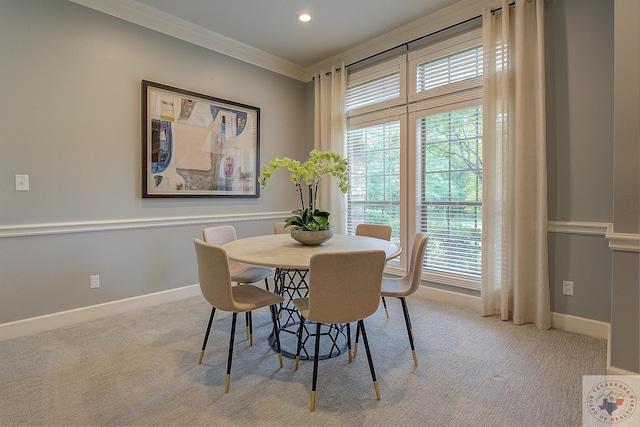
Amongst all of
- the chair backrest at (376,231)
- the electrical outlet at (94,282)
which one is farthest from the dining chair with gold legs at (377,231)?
the electrical outlet at (94,282)

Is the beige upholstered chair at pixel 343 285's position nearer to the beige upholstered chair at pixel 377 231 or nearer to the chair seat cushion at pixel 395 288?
the chair seat cushion at pixel 395 288

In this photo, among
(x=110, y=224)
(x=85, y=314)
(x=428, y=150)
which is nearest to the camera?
(x=85, y=314)

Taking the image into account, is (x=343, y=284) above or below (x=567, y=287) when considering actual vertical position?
above

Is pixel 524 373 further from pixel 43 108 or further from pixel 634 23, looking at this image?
pixel 43 108

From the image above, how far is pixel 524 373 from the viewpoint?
1.95 meters

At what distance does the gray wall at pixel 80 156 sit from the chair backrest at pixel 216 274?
165cm

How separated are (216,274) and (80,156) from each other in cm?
196

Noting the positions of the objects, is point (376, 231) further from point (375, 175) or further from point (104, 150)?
point (104, 150)

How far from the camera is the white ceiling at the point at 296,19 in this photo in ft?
9.77

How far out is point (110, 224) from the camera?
9.63 ft

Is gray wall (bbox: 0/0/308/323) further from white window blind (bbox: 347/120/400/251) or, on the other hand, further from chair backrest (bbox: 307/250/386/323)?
chair backrest (bbox: 307/250/386/323)

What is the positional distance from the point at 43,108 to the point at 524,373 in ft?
12.8


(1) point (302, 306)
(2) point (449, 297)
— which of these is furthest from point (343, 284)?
(2) point (449, 297)

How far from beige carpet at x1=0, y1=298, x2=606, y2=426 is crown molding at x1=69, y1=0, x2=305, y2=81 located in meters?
2.74
